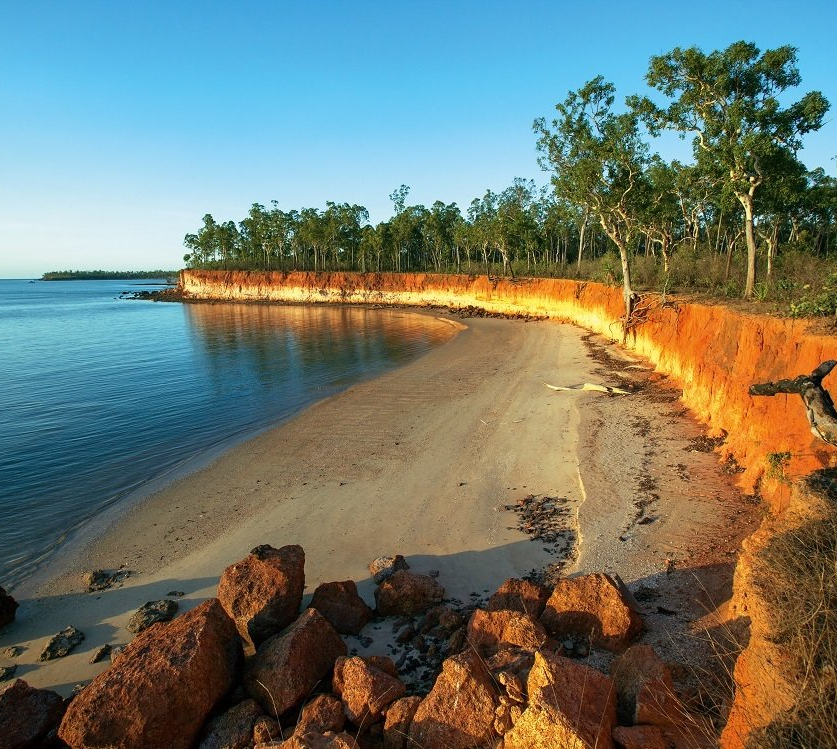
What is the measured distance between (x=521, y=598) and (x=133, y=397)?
21.1 metres

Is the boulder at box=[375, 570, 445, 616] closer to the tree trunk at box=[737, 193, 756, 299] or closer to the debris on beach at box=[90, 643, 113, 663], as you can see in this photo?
the debris on beach at box=[90, 643, 113, 663]

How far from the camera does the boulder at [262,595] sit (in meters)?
6.32

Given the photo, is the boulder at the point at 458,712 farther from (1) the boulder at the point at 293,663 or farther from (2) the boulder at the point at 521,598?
(2) the boulder at the point at 521,598

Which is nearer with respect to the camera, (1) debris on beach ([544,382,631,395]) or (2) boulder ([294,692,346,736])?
(2) boulder ([294,692,346,736])

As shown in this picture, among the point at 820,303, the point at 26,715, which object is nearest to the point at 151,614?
the point at 26,715

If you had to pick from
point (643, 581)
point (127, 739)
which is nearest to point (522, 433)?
point (643, 581)

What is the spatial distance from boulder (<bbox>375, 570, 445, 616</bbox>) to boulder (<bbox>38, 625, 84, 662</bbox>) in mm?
4277

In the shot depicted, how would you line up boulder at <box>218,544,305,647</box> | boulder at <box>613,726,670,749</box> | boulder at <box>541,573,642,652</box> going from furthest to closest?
boulder at <box>218,544,305,647</box> → boulder at <box>541,573,642,652</box> → boulder at <box>613,726,670,749</box>

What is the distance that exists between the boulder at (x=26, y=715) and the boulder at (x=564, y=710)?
4.78 meters

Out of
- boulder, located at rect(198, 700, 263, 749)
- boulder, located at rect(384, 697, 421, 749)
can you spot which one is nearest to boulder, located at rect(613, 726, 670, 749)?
boulder, located at rect(384, 697, 421, 749)

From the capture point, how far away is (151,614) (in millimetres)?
7273

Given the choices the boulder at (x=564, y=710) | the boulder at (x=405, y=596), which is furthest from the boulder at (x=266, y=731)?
the boulder at (x=564, y=710)

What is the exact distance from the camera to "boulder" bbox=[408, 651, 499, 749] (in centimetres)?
432

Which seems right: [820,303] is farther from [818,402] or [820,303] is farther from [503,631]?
[503,631]
